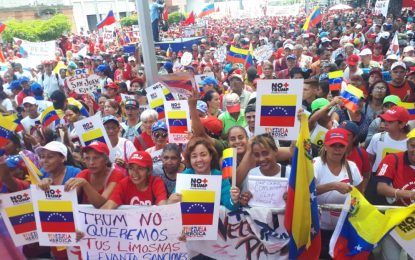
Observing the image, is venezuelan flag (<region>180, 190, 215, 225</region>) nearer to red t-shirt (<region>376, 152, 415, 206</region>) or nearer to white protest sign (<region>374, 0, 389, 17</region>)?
red t-shirt (<region>376, 152, 415, 206</region>)

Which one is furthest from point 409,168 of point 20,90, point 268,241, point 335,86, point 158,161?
point 20,90

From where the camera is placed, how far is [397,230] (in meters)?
3.38

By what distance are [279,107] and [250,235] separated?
126cm

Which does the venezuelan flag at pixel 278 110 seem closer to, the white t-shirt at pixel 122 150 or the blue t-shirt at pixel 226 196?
the blue t-shirt at pixel 226 196

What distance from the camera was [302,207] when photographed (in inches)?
138

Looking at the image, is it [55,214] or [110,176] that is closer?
[55,214]

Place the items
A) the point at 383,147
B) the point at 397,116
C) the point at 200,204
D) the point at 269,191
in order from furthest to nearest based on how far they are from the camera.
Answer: the point at 383,147 < the point at 397,116 < the point at 269,191 < the point at 200,204

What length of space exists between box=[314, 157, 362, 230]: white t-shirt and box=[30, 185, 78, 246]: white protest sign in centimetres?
220

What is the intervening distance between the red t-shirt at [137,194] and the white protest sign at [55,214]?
0.39 metres

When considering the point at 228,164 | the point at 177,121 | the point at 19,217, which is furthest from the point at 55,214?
the point at 177,121

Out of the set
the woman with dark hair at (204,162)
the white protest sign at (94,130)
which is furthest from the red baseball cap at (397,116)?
the white protest sign at (94,130)

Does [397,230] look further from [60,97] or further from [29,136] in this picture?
[60,97]

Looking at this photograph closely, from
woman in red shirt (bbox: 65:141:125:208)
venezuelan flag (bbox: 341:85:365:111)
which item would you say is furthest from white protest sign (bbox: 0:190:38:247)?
venezuelan flag (bbox: 341:85:365:111)

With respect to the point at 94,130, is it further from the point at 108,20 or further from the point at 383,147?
the point at 108,20
